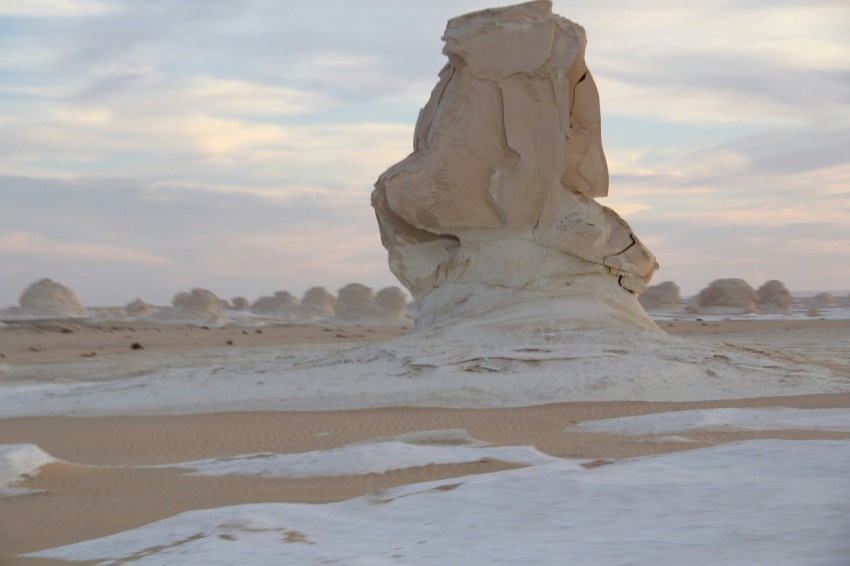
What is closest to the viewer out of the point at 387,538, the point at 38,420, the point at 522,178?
the point at 387,538

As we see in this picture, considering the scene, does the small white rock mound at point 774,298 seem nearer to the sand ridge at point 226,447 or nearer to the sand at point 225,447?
the sand at point 225,447

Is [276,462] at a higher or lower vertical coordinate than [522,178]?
lower

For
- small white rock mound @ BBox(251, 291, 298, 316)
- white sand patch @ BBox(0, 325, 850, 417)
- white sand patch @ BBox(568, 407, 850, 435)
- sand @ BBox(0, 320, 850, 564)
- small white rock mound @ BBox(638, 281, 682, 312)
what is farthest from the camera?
small white rock mound @ BBox(251, 291, 298, 316)

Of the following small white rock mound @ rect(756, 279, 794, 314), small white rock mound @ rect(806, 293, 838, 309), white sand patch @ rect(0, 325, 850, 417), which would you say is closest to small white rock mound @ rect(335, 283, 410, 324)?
small white rock mound @ rect(756, 279, 794, 314)

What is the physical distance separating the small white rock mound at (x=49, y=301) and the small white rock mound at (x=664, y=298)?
24169mm

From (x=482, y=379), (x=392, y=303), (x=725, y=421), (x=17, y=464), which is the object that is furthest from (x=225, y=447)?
(x=392, y=303)

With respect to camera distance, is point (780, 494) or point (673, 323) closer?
point (780, 494)

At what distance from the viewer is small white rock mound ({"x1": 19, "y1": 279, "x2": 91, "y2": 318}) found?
41125mm

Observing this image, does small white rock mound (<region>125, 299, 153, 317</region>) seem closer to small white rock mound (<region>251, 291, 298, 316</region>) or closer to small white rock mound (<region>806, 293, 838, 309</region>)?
small white rock mound (<region>251, 291, 298, 316</region>)

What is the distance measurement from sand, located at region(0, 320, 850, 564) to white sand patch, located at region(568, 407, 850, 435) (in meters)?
0.31

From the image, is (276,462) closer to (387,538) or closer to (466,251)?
(387,538)

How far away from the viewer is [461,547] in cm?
480

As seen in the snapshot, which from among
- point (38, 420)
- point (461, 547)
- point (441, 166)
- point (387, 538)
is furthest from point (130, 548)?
point (441, 166)

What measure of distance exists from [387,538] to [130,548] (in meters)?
1.46
